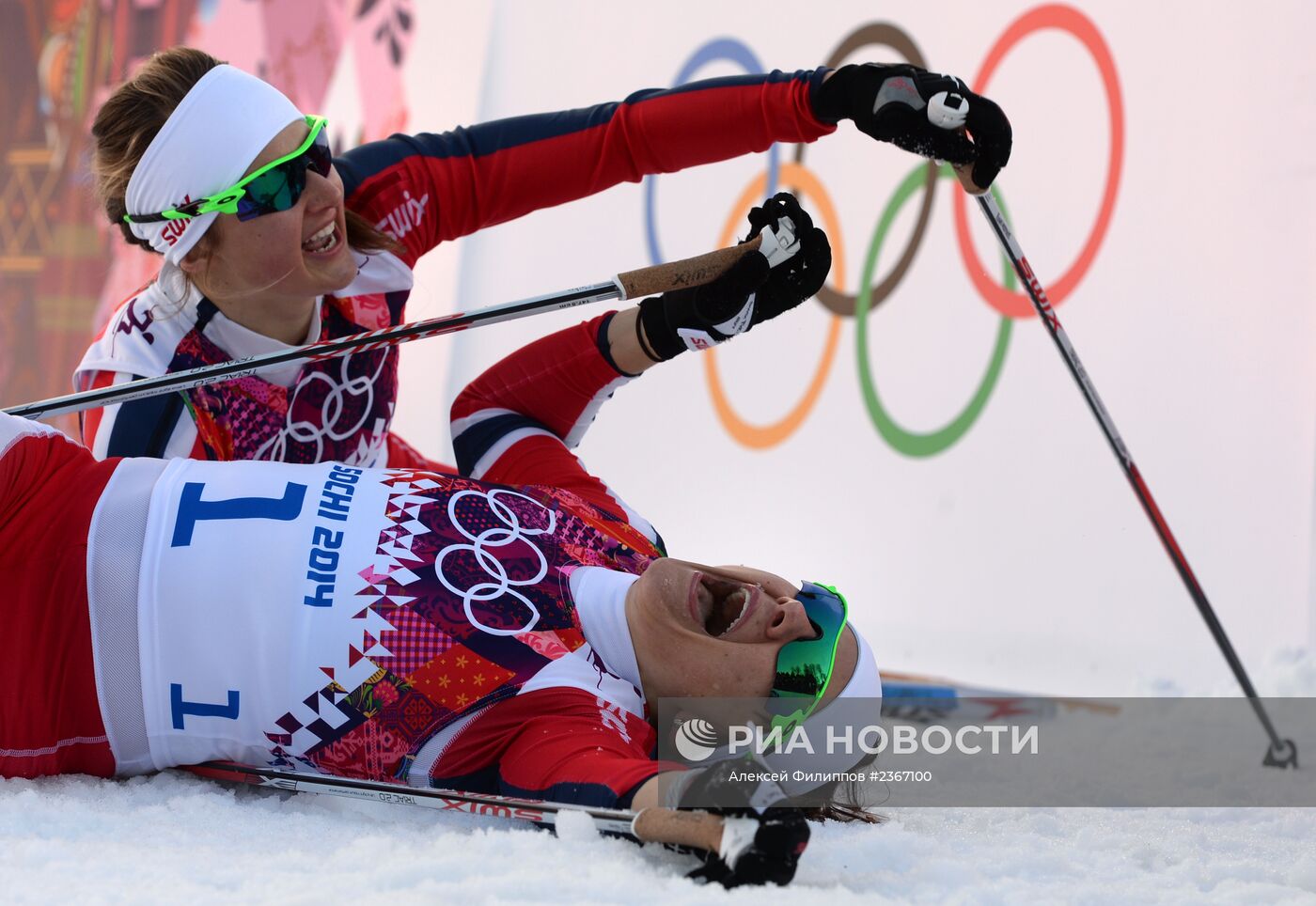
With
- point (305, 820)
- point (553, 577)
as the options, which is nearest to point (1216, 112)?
point (553, 577)

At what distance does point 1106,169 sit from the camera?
85.7 inches

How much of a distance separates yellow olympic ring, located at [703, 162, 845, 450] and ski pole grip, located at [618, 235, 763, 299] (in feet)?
3.64

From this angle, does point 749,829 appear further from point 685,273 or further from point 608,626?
point 685,273

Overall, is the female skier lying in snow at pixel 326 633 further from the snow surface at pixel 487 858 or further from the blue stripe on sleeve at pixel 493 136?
the blue stripe on sleeve at pixel 493 136

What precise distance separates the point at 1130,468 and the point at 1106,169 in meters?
0.62

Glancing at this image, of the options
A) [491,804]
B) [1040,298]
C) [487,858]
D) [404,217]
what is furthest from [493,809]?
[1040,298]

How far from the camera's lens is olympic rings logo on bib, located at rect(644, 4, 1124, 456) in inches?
86.4

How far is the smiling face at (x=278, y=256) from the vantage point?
1.56 m

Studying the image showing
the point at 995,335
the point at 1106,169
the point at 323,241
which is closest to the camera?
the point at 323,241

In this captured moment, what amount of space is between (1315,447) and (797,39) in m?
1.38

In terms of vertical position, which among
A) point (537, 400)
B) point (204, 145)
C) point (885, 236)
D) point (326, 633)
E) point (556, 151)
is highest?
point (885, 236)

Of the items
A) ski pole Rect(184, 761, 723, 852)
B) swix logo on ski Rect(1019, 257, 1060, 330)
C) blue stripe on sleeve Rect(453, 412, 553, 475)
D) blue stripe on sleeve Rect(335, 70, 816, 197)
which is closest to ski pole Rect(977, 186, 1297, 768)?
swix logo on ski Rect(1019, 257, 1060, 330)

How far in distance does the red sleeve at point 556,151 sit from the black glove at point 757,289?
138mm

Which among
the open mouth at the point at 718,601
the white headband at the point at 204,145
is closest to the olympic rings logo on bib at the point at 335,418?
the white headband at the point at 204,145
